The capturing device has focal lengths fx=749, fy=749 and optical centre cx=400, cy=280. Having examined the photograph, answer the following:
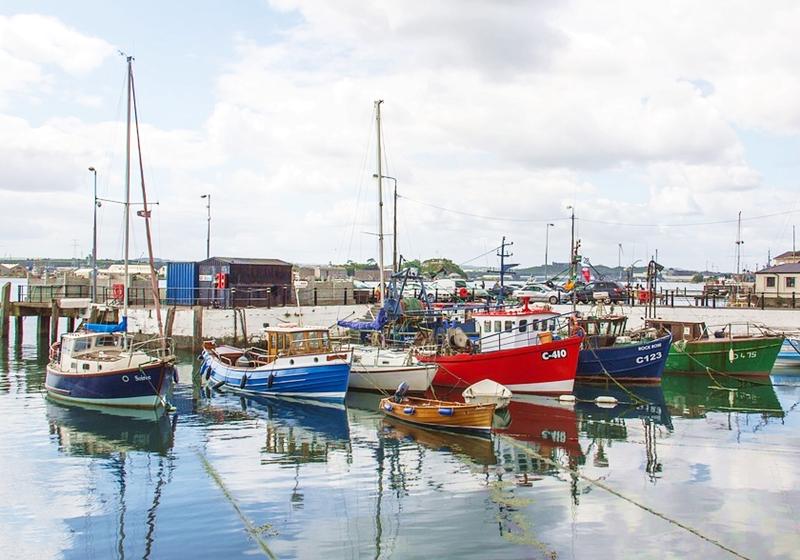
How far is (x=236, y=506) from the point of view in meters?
16.7

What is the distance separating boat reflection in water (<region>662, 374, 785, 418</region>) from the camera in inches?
1137

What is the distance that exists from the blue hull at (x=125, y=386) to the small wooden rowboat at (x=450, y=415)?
9102 mm

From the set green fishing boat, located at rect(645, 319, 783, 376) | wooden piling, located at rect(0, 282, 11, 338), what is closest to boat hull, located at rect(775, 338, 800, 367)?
green fishing boat, located at rect(645, 319, 783, 376)

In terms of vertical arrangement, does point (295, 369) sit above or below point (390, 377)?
above

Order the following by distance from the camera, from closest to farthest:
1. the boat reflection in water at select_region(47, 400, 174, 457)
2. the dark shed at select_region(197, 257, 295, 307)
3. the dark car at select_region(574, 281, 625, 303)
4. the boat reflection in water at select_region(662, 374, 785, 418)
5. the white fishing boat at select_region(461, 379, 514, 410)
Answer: the boat reflection in water at select_region(47, 400, 174, 457) < the white fishing boat at select_region(461, 379, 514, 410) < the boat reflection in water at select_region(662, 374, 785, 418) < the dark shed at select_region(197, 257, 295, 307) < the dark car at select_region(574, 281, 625, 303)

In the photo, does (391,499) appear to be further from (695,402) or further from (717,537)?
(695,402)

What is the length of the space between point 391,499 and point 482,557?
4.04 metres

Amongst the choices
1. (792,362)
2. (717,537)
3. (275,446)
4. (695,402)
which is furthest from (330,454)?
(792,362)

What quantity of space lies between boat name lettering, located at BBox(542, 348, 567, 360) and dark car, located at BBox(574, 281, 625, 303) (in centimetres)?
1990

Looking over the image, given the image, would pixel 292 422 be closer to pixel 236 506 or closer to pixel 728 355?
pixel 236 506

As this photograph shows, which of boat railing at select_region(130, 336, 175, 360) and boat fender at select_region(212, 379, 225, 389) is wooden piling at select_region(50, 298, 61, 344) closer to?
boat railing at select_region(130, 336, 175, 360)

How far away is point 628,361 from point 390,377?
37.9 feet

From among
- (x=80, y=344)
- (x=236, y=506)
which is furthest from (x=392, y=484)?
(x=80, y=344)

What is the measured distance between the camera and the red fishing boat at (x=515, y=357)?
31.6 metres
